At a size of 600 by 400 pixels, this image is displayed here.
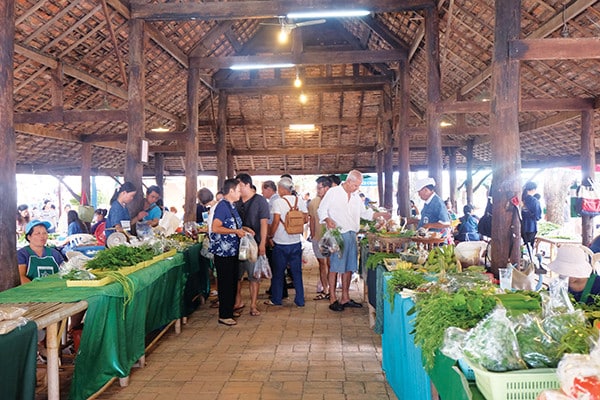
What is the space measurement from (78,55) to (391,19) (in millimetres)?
6240

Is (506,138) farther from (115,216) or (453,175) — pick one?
(453,175)

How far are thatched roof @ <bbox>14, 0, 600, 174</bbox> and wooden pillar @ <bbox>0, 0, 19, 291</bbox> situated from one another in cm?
324

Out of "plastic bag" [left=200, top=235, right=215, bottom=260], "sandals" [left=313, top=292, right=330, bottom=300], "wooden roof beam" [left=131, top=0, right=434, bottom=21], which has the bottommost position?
"sandals" [left=313, top=292, right=330, bottom=300]

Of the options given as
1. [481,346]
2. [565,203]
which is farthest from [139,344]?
[565,203]

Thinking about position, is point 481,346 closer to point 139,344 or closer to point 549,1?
point 139,344

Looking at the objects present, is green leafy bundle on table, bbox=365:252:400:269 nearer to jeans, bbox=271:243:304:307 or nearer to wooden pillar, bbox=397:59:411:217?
jeans, bbox=271:243:304:307

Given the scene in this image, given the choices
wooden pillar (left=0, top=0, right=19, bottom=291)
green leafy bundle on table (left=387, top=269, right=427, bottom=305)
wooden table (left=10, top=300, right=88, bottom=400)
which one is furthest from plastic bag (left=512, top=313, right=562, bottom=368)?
wooden pillar (left=0, top=0, right=19, bottom=291)

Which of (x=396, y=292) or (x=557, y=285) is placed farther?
(x=396, y=292)

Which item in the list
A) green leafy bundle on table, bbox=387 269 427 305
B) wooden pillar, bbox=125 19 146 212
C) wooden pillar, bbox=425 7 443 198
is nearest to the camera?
green leafy bundle on table, bbox=387 269 427 305

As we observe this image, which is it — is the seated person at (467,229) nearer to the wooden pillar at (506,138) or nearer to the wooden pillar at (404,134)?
the wooden pillar at (404,134)

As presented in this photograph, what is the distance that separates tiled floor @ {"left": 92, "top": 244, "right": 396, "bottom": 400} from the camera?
3.95 m

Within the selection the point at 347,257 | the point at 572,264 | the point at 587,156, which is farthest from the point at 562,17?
the point at 572,264

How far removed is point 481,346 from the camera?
1756 millimetres

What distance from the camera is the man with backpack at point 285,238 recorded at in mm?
6547
